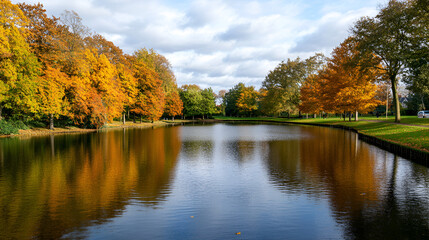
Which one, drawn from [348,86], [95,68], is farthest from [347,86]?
[95,68]

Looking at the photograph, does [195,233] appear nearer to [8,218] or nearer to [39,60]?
[8,218]

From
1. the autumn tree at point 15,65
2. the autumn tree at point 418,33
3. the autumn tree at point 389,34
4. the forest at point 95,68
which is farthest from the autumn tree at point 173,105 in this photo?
the autumn tree at point 418,33

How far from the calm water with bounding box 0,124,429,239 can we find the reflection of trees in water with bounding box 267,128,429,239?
0.04 meters

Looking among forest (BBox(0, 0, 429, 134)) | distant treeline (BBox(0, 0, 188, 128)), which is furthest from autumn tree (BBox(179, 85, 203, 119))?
distant treeline (BBox(0, 0, 188, 128))

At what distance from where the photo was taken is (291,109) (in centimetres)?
8862

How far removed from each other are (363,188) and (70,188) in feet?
40.6

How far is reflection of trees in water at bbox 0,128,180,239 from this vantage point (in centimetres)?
859

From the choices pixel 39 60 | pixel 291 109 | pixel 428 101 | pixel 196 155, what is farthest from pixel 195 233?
pixel 428 101

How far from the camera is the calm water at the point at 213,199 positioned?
799cm

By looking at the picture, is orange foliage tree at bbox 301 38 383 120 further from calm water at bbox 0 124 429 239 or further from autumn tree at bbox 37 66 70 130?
autumn tree at bbox 37 66 70 130

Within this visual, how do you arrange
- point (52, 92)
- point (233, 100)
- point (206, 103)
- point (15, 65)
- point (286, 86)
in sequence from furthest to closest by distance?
point (233, 100) < point (206, 103) < point (286, 86) < point (52, 92) < point (15, 65)

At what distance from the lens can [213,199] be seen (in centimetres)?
1078

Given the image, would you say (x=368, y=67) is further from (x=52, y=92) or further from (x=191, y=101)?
(x=191, y=101)

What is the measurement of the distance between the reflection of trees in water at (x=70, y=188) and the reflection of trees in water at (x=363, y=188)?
6282 millimetres
